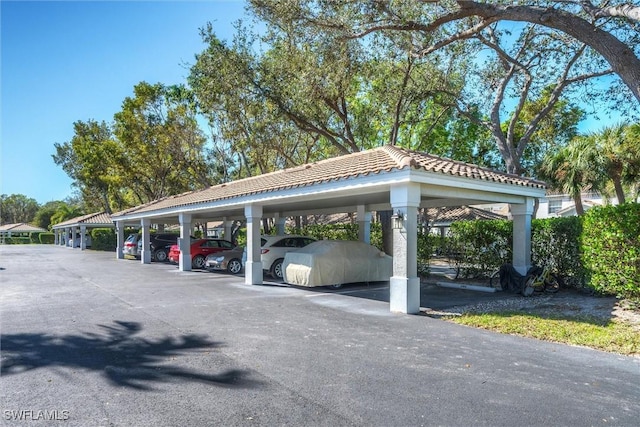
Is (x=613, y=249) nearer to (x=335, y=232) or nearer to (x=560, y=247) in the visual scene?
(x=560, y=247)

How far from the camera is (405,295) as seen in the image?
29.6 feet

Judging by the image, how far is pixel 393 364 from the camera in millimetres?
5590

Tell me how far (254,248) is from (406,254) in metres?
6.57

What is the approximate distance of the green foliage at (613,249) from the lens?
372 inches

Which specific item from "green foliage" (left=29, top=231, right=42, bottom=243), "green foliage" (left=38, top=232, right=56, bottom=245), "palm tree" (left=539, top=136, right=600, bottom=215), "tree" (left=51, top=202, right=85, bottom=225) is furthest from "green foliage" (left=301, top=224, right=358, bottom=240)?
"green foliage" (left=29, top=231, right=42, bottom=243)

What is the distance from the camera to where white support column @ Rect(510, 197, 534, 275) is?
1228cm

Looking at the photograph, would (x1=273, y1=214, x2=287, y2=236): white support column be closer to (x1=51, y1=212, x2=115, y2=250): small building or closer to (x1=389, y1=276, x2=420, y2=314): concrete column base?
(x1=389, y1=276, x2=420, y2=314): concrete column base

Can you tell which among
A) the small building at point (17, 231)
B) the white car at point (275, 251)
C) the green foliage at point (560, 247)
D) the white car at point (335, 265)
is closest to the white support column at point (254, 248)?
the white car at point (275, 251)

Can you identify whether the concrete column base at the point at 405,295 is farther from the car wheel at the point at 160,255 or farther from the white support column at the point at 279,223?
the car wheel at the point at 160,255

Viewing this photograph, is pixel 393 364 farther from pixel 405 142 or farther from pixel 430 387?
pixel 405 142

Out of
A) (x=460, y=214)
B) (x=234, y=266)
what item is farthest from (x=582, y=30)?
(x=460, y=214)

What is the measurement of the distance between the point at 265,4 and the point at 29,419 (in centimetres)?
1289

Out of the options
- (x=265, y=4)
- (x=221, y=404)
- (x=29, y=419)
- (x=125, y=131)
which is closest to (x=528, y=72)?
(x=265, y=4)

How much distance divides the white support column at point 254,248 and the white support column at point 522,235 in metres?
7.72
